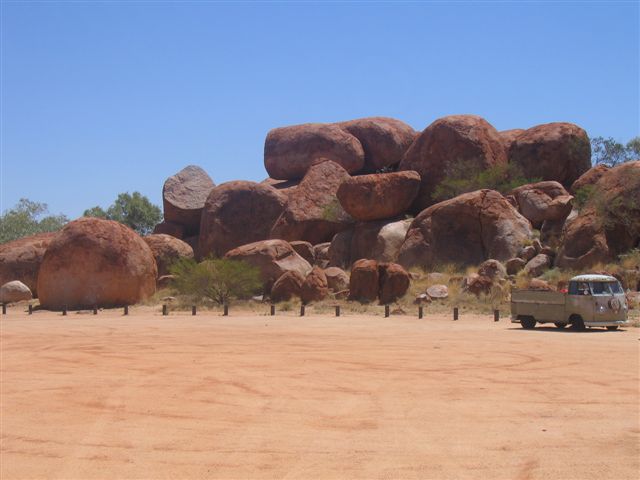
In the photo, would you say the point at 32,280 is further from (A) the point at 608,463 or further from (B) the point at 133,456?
(A) the point at 608,463

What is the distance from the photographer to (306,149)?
4700 centimetres

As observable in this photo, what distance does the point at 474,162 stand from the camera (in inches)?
1538

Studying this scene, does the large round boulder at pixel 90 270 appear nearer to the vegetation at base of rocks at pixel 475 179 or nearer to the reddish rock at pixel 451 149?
the vegetation at base of rocks at pixel 475 179

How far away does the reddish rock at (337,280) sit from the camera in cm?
3117

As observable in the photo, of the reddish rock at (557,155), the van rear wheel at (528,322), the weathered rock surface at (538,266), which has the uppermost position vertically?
the reddish rock at (557,155)

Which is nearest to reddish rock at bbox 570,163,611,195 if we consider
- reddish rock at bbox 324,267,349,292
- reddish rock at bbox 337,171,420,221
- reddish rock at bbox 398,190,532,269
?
reddish rock at bbox 398,190,532,269

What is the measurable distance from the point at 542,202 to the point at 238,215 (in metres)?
16.6

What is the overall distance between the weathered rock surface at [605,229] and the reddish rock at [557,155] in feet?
35.2

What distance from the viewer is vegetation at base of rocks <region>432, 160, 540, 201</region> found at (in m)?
37.6

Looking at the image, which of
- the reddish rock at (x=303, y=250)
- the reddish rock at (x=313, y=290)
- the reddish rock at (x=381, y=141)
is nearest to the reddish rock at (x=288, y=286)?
the reddish rock at (x=313, y=290)

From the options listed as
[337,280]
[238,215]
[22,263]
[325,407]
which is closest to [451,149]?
[238,215]

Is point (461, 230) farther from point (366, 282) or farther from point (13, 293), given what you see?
point (13, 293)

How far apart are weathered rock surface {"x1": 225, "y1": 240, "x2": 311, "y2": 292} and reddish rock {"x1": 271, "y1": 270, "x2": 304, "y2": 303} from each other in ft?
5.17

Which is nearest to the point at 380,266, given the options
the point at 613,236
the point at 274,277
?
the point at 274,277
